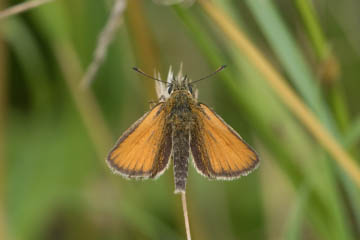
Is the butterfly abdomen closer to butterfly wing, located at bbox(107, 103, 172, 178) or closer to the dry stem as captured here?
butterfly wing, located at bbox(107, 103, 172, 178)

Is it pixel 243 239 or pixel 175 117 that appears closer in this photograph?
pixel 175 117

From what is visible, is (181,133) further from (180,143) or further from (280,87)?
(280,87)

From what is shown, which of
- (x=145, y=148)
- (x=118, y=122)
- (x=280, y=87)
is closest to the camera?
(x=280, y=87)

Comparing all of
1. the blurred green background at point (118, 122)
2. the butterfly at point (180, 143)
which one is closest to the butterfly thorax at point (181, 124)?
the butterfly at point (180, 143)

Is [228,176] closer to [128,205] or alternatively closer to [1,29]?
[128,205]

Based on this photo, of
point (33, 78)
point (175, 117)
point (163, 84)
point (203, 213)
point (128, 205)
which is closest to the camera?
point (163, 84)

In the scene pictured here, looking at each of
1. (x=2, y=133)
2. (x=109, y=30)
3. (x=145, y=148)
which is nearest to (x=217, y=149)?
(x=145, y=148)

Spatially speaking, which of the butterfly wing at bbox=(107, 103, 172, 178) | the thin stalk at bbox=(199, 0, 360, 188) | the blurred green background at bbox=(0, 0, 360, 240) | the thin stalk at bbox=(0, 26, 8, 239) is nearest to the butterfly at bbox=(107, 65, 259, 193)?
A: the butterfly wing at bbox=(107, 103, 172, 178)

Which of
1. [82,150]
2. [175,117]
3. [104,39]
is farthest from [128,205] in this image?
[104,39]
